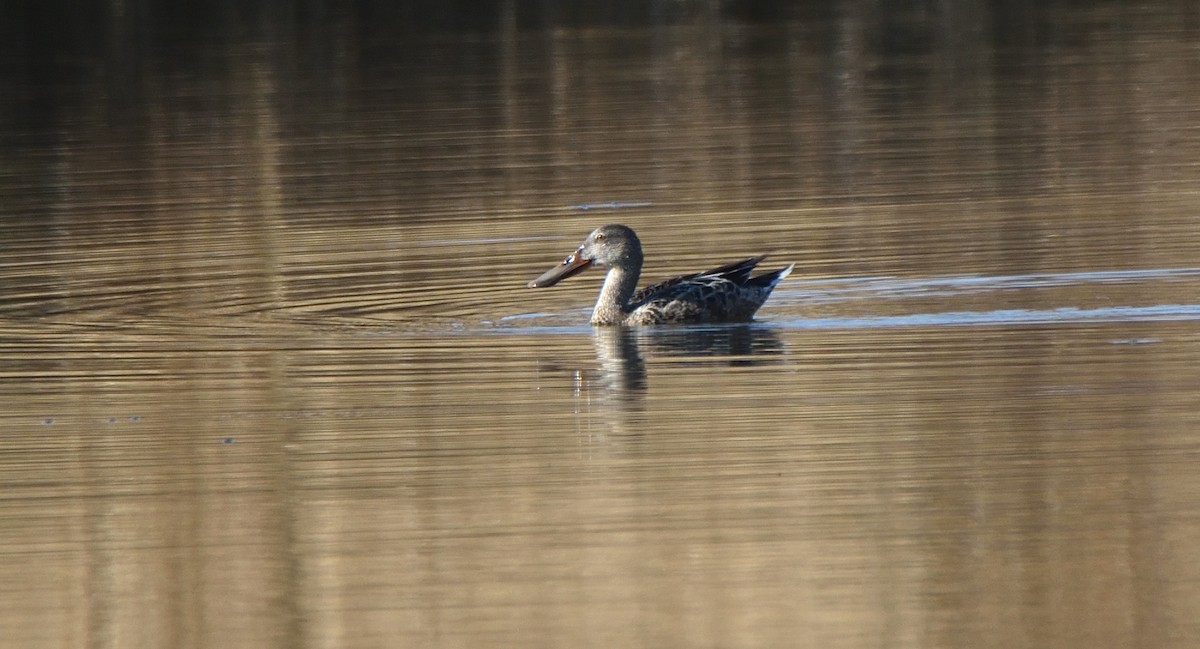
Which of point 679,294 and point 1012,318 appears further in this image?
point 679,294

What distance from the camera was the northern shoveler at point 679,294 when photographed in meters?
12.9

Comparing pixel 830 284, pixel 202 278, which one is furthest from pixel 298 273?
pixel 830 284

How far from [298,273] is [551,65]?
750 inches

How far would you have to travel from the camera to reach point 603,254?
13.8 meters

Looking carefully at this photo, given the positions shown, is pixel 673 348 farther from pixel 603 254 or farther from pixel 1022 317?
pixel 1022 317

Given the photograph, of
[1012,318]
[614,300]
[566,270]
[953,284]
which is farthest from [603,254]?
[1012,318]

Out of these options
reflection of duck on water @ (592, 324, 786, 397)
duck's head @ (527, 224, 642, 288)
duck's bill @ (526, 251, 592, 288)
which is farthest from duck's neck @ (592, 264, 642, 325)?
duck's bill @ (526, 251, 592, 288)

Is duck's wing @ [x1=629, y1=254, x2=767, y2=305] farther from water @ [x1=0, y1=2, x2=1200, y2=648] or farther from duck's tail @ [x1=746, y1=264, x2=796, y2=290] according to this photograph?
water @ [x1=0, y1=2, x2=1200, y2=648]

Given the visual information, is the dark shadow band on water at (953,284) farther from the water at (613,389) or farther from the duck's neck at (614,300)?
the duck's neck at (614,300)

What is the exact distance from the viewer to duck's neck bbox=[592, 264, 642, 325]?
1334 centimetres

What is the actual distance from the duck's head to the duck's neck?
0.21 metres

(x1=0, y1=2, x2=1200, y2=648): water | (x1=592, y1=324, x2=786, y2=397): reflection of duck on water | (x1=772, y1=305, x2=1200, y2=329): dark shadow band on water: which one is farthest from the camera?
(x1=772, y1=305, x2=1200, y2=329): dark shadow band on water

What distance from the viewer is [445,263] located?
15688 mm

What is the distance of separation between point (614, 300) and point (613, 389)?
7.82ft
